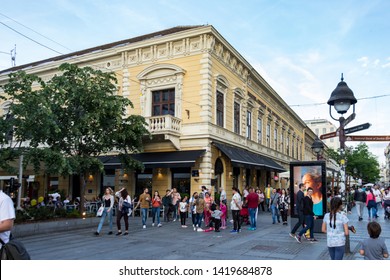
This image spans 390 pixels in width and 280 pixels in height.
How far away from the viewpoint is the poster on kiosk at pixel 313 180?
42.2 ft

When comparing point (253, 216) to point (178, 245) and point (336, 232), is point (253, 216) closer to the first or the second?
point (178, 245)

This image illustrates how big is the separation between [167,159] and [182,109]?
3.25m

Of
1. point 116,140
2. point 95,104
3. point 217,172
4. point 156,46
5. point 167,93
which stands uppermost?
point 156,46

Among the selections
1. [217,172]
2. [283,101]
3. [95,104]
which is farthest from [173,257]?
[283,101]

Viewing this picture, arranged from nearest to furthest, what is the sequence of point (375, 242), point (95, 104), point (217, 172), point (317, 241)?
point (375, 242) < point (317, 241) < point (95, 104) < point (217, 172)

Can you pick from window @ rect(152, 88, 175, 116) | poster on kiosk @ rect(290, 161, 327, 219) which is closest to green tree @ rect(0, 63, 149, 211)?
window @ rect(152, 88, 175, 116)

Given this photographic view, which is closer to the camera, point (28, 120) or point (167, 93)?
point (28, 120)

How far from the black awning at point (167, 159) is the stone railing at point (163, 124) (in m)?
1.42

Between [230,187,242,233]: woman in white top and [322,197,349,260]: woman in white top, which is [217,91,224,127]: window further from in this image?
[322,197,349,260]: woman in white top

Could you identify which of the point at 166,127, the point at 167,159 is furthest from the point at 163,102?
the point at 167,159

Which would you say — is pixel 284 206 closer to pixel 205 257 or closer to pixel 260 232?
pixel 260 232

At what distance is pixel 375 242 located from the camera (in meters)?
4.98

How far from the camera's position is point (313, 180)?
13.2 meters

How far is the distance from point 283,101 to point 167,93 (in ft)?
66.2
